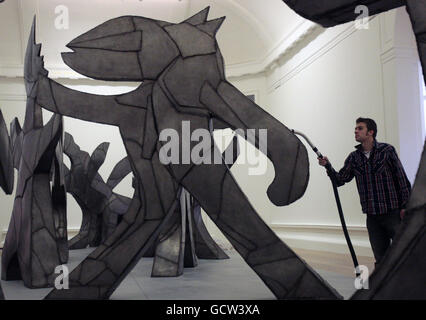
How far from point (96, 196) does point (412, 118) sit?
468cm

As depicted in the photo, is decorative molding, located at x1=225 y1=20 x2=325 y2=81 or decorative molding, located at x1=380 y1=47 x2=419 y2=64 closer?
decorative molding, located at x1=380 y1=47 x2=419 y2=64

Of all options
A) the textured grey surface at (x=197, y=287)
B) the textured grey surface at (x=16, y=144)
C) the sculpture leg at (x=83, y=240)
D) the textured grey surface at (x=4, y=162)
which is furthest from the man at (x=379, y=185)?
the sculpture leg at (x=83, y=240)

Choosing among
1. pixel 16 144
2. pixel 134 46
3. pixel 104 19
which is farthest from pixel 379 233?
pixel 104 19

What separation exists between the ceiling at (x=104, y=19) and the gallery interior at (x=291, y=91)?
2 cm

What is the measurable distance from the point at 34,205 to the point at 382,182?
287 centimetres

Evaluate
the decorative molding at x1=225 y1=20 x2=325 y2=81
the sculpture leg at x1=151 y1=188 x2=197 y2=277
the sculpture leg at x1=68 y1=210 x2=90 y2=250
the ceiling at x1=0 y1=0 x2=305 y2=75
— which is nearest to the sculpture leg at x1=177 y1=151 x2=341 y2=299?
the sculpture leg at x1=151 y1=188 x2=197 y2=277

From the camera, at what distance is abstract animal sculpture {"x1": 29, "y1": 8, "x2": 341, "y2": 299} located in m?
2.99

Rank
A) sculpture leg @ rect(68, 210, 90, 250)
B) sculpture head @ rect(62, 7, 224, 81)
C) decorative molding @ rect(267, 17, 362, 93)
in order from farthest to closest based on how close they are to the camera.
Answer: sculpture leg @ rect(68, 210, 90, 250) < decorative molding @ rect(267, 17, 362, 93) < sculpture head @ rect(62, 7, 224, 81)

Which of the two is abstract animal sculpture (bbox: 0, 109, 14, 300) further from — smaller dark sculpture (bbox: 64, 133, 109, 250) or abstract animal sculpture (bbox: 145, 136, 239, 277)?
smaller dark sculpture (bbox: 64, 133, 109, 250)

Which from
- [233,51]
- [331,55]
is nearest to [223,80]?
[331,55]

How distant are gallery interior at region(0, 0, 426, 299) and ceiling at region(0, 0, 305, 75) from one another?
23 millimetres

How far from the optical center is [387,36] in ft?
21.8

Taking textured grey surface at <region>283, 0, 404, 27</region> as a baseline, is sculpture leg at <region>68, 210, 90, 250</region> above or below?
below

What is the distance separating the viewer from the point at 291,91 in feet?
32.5
